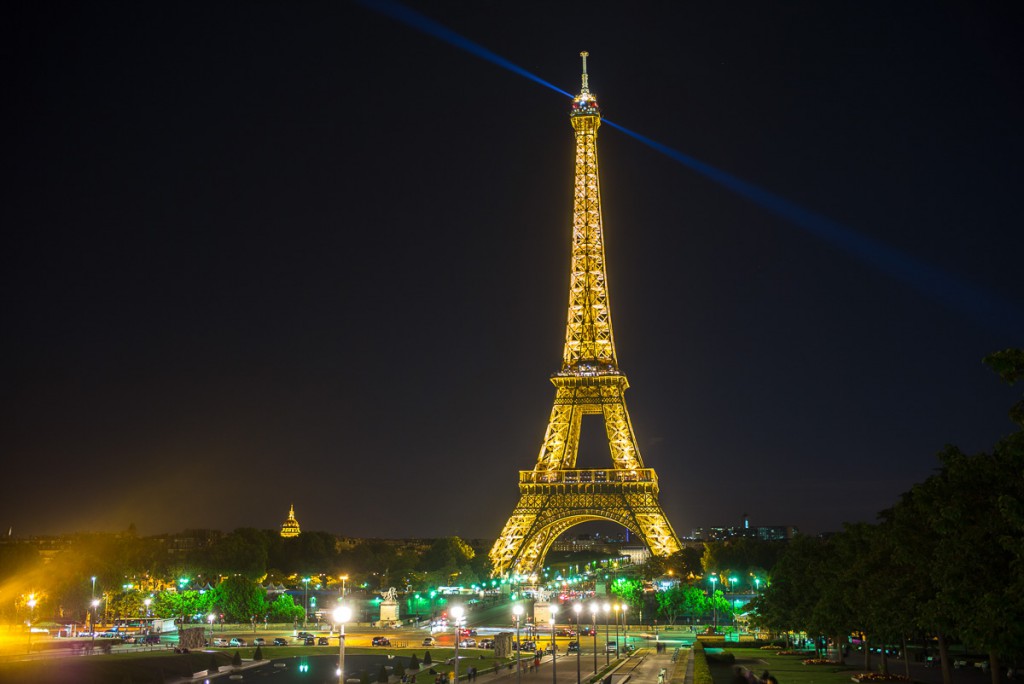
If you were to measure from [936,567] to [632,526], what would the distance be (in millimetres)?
79292

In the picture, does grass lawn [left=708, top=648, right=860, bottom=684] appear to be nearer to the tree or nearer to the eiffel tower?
the eiffel tower

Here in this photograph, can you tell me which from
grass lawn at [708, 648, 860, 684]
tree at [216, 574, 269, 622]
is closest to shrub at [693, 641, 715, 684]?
grass lawn at [708, 648, 860, 684]

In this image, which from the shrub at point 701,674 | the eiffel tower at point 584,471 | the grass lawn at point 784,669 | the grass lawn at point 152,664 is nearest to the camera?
the shrub at point 701,674

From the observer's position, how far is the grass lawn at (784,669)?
154 ft

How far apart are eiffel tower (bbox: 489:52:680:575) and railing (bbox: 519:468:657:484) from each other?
0.39 ft

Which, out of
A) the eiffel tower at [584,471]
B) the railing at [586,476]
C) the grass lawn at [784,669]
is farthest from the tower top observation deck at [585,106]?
the grass lawn at [784,669]

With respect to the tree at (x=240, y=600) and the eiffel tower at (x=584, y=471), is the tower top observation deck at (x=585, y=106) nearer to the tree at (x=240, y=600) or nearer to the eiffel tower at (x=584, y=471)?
the eiffel tower at (x=584, y=471)

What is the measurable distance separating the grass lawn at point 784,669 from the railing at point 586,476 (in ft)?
142

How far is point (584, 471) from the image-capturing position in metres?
113

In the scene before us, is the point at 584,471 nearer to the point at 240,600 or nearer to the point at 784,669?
the point at 240,600

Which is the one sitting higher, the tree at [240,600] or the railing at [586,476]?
the railing at [586,476]

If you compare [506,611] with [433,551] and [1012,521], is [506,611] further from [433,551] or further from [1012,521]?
[1012,521]

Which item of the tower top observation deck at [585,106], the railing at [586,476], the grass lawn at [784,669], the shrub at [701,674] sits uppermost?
the tower top observation deck at [585,106]

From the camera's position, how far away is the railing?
11169 centimetres
